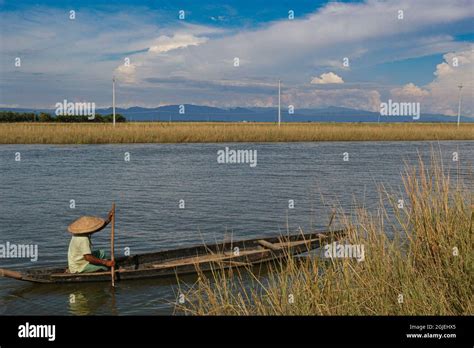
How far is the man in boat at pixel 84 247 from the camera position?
30.4 ft

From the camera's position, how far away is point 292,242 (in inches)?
442

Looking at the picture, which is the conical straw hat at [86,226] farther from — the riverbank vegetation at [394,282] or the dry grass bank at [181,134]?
the dry grass bank at [181,134]

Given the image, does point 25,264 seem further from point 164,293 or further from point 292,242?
point 292,242

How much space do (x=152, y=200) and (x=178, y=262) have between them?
7947 millimetres

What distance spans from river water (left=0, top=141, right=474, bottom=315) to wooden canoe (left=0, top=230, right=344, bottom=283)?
0.78ft

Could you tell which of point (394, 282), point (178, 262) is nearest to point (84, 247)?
point (178, 262)

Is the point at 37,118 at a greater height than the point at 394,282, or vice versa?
the point at 37,118

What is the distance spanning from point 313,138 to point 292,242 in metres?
34.1

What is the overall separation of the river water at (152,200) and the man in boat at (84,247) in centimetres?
35

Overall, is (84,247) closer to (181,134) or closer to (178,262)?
(178,262)

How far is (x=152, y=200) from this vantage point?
18.2 meters

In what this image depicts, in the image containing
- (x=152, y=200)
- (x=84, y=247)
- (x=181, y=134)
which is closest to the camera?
(x=84, y=247)

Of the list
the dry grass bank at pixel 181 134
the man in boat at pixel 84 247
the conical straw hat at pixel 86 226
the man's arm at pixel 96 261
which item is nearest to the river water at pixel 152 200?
the man in boat at pixel 84 247
